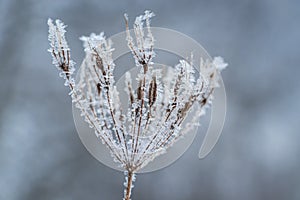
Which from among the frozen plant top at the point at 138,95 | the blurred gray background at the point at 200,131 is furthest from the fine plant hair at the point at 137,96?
the blurred gray background at the point at 200,131

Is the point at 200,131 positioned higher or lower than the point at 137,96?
higher

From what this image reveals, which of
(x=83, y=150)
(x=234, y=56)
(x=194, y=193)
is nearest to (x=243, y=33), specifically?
(x=234, y=56)

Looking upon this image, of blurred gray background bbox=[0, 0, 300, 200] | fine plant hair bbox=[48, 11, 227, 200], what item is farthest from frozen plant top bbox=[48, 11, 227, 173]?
blurred gray background bbox=[0, 0, 300, 200]

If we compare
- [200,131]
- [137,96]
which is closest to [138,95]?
[137,96]

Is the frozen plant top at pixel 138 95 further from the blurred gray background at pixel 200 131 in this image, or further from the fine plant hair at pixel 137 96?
the blurred gray background at pixel 200 131

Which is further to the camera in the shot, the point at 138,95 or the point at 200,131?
the point at 200,131

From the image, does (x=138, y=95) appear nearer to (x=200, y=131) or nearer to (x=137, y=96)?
(x=137, y=96)

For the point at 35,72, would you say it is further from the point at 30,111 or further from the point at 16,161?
the point at 16,161
